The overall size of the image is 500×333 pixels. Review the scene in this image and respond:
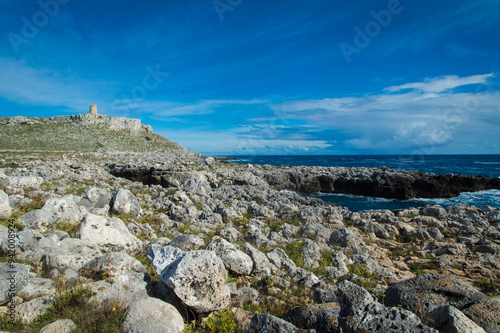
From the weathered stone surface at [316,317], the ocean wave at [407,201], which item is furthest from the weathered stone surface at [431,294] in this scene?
the ocean wave at [407,201]

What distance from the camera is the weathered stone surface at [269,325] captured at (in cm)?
385

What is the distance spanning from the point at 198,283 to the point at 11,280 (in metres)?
3.20

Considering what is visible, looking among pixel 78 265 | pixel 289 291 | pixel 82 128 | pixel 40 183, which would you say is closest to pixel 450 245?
pixel 289 291

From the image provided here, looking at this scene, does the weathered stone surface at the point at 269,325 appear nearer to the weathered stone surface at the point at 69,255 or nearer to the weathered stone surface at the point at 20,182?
the weathered stone surface at the point at 69,255

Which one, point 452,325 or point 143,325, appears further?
point 143,325

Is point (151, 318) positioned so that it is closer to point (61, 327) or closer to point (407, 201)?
point (61, 327)

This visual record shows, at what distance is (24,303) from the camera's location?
417 cm

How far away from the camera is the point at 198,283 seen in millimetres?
4711

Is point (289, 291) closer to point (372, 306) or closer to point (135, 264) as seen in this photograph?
point (372, 306)

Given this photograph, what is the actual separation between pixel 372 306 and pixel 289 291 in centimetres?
301

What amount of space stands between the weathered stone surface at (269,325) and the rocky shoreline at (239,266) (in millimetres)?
19

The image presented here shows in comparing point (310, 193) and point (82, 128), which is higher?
point (82, 128)

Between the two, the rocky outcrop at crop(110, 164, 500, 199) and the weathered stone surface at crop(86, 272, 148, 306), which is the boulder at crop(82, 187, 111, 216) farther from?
the rocky outcrop at crop(110, 164, 500, 199)

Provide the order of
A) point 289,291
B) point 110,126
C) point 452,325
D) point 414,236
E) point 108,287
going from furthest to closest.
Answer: point 110,126 → point 414,236 → point 289,291 → point 108,287 → point 452,325
